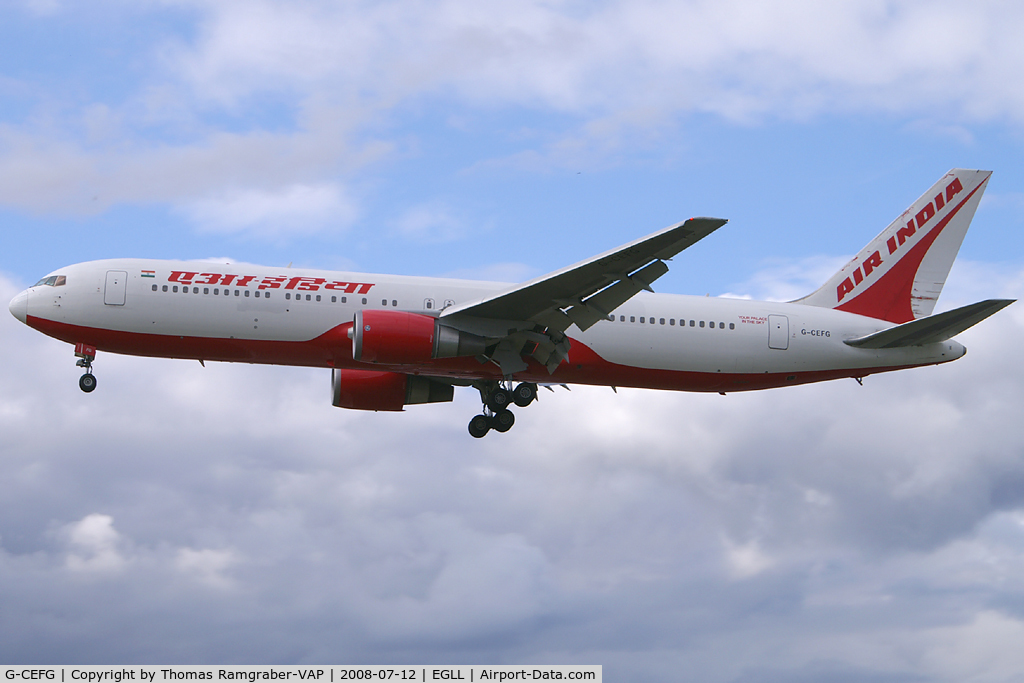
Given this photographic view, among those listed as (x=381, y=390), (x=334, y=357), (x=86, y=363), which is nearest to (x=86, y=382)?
(x=86, y=363)

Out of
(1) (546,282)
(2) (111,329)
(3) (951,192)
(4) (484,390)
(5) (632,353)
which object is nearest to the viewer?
(1) (546,282)

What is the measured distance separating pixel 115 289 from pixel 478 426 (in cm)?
1160

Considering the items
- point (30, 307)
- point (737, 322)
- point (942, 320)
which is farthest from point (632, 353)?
point (30, 307)

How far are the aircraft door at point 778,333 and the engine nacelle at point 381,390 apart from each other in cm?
1067

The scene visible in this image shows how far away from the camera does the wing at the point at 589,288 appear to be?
24484 millimetres

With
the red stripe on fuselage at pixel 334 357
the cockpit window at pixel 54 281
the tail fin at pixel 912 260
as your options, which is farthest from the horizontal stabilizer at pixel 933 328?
the cockpit window at pixel 54 281

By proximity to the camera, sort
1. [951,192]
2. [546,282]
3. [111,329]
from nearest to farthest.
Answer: [546,282], [111,329], [951,192]

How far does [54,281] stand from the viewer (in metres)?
28.6

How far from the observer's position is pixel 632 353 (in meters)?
30.4

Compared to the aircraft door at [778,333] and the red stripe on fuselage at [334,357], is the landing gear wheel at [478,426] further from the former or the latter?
the aircraft door at [778,333]

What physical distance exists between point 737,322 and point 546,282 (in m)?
7.88

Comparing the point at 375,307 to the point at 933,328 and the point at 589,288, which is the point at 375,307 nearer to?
the point at 589,288

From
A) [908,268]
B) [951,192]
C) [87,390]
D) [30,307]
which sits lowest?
[87,390]

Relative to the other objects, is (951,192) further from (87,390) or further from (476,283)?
(87,390)
